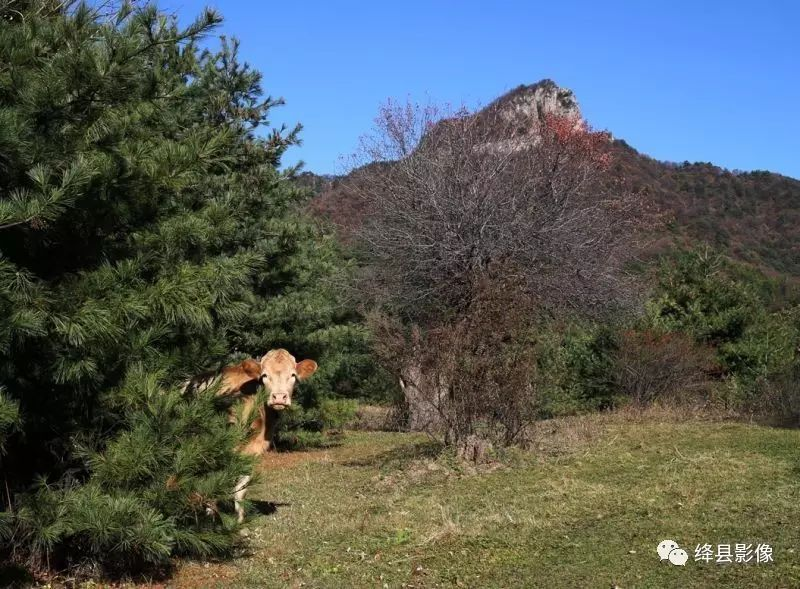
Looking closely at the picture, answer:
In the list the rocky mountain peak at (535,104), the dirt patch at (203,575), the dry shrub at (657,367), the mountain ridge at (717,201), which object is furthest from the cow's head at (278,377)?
the mountain ridge at (717,201)

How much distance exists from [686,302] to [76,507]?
1793cm

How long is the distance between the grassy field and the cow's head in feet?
4.03

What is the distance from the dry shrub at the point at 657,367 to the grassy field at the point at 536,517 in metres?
4.98

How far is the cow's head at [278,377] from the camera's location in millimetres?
8711

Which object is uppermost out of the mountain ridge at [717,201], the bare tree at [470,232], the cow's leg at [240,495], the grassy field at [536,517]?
the mountain ridge at [717,201]

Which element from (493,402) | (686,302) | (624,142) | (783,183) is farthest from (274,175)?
(783,183)

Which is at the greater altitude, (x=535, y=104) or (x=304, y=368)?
(x=535, y=104)

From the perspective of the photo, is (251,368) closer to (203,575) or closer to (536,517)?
(203,575)

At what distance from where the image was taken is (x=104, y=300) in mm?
5867

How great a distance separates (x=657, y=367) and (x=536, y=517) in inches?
419

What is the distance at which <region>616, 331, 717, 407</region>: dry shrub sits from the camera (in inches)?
695

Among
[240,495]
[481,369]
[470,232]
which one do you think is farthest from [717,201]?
[240,495]

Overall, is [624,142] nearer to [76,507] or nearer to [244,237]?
[244,237]

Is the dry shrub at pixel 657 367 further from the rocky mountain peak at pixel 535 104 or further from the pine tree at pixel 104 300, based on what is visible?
the pine tree at pixel 104 300
